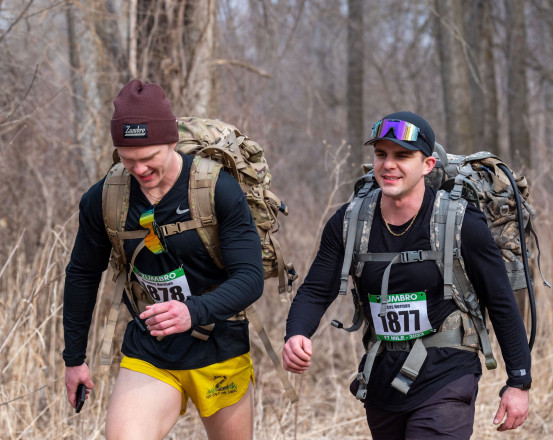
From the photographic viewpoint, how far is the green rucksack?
297cm

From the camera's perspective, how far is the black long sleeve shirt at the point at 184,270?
2.99 meters

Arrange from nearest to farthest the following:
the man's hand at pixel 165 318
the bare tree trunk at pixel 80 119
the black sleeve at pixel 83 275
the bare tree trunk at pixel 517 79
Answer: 1. the man's hand at pixel 165 318
2. the black sleeve at pixel 83 275
3. the bare tree trunk at pixel 80 119
4. the bare tree trunk at pixel 517 79

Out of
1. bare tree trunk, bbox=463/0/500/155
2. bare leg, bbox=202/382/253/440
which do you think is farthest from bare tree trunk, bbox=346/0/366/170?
bare leg, bbox=202/382/253/440

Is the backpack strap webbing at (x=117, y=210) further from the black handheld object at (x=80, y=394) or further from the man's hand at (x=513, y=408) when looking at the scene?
the man's hand at (x=513, y=408)

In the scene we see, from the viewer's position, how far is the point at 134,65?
622 cm

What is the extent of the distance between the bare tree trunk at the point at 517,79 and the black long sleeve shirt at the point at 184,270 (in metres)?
8.10

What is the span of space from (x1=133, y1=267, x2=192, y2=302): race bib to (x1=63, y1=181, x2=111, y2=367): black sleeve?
19 centimetres

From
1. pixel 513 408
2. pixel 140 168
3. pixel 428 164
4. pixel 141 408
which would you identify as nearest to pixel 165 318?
pixel 141 408

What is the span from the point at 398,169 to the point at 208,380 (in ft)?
3.75

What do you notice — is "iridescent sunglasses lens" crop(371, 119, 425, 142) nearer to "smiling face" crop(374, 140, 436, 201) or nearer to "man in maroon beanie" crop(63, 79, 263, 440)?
"smiling face" crop(374, 140, 436, 201)

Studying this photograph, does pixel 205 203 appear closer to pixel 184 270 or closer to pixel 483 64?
pixel 184 270

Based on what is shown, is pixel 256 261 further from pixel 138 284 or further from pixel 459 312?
pixel 459 312

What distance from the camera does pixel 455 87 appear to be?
8195 mm

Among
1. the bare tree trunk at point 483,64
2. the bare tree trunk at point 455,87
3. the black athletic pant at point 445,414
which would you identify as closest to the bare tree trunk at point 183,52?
the bare tree trunk at point 455,87
